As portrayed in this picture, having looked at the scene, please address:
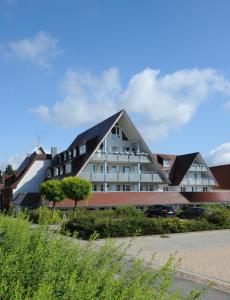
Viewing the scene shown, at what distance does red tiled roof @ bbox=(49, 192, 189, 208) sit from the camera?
47.6 meters

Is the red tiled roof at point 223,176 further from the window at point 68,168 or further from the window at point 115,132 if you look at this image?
the window at point 68,168

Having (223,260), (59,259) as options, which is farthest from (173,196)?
(59,259)

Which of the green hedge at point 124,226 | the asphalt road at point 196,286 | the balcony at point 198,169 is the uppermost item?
the balcony at point 198,169

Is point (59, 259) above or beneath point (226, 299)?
above

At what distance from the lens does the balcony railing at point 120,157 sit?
167ft

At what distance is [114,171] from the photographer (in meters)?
53.1

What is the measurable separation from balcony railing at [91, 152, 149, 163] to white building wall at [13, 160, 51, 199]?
517 inches

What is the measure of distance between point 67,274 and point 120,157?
4808 cm

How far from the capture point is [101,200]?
1897 inches

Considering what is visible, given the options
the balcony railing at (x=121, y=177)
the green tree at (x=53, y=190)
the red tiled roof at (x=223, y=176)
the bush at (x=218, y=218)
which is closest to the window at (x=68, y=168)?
the balcony railing at (x=121, y=177)

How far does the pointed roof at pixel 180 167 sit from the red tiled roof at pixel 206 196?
7309mm

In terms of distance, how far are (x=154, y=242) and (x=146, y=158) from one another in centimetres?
3288

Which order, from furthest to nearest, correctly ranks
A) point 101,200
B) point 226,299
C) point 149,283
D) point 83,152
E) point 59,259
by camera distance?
point 83,152
point 101,200
point 226,299
point 59,259
point 149,283

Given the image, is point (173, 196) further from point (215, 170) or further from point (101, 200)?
point (215, 170)
